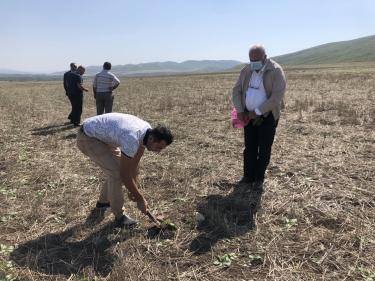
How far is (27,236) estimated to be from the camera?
3520 mm

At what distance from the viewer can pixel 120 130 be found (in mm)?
3232

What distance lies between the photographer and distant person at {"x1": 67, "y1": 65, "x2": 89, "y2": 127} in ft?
30.0

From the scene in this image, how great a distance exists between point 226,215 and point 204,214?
0.29 m

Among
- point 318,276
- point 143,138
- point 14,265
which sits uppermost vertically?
point 143,138

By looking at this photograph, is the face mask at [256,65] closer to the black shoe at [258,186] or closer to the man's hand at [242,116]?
the man's hand at [242,116]

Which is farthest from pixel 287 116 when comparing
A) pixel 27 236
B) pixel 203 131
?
pixel 27 236

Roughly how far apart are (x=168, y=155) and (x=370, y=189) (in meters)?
3.69

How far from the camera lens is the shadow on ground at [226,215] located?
344cm

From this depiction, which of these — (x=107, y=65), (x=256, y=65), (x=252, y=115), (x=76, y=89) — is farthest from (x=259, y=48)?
(x=76, y=89)

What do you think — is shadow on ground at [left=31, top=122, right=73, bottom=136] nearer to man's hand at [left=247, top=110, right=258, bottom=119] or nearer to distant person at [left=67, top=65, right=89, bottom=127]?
distant person at [left=67, top=65, right=89, bottom=127]

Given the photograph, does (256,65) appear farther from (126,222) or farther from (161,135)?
(126,222)

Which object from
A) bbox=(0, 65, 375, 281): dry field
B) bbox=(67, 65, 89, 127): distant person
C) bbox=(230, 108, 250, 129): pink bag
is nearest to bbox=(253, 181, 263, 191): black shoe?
bbox=(0, 65, 375, 281): dry field

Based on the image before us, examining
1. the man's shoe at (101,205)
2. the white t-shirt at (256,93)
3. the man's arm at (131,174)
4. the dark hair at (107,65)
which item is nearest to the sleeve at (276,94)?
the white t-shirt at (256,93)

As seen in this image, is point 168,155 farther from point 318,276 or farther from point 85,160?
point 318,276
